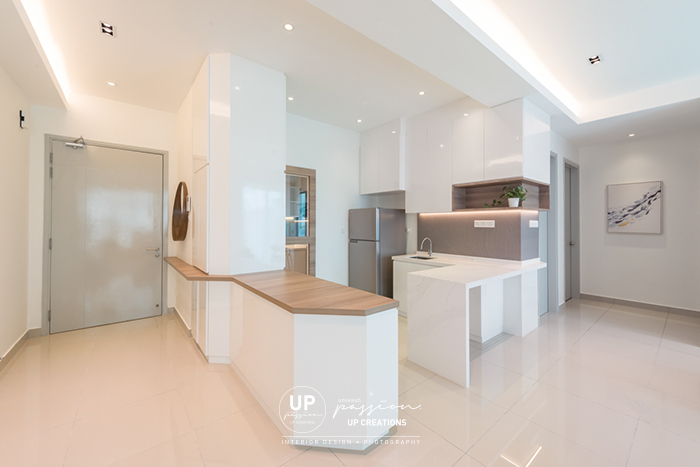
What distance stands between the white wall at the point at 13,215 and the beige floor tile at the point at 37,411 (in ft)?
2.75

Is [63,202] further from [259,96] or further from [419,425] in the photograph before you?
[419,425]

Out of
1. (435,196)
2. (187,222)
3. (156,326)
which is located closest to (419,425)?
(435,196)

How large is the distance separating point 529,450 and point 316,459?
119 centimetres

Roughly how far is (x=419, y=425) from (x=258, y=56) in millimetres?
3142

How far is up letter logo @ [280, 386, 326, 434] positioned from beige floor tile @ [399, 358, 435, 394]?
32.9 inches

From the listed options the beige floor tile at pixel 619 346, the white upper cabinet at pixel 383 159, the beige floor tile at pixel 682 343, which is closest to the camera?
the beige floor tile at pixel 619 346

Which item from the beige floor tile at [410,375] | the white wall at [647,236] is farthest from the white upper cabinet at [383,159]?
the white wall at [647,236]

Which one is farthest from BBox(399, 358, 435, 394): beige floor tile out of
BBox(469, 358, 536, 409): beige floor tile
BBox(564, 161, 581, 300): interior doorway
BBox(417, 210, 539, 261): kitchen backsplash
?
BBox(564, 161, 581, 300): interior doorway

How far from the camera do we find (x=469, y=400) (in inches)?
82.2

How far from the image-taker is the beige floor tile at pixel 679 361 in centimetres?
254

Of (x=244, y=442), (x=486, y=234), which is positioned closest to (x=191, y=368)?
(x=244, y=442)

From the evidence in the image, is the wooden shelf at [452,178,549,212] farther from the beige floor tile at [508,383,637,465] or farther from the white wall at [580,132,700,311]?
the beige floor tile at [508,383,637,465]

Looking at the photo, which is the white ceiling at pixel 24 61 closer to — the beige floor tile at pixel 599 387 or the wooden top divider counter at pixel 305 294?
the wooden top divider counter at pixel 305 294

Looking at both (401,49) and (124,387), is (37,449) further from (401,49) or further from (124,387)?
(401,49)
